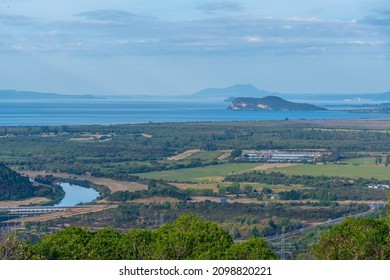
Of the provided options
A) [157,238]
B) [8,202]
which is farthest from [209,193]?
[157,238]

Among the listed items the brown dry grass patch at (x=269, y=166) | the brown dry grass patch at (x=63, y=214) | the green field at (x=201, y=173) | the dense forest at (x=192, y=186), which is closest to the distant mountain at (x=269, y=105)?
the dense forest at (x=192, y=186)

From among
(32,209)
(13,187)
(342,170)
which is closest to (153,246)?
(32,209)

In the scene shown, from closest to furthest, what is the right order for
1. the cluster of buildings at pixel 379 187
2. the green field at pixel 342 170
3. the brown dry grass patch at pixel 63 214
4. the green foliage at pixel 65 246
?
1. the green foliage at pixel 65 246
2. the brown dry grass patch at pixel 63 214
3. the cluster of buildings at pixel 379 187
4. the green field at pixel 342 170

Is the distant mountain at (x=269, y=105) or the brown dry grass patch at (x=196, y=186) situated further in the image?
the distant mountain at (x=269, y=105)

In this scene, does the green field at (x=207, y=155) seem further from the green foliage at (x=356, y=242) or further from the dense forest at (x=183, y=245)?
the dense forest at (x=183, y=245)

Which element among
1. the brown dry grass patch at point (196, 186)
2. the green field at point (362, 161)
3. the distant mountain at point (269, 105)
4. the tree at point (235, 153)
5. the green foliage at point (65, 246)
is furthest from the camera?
the distant mountain at point (269, 105)

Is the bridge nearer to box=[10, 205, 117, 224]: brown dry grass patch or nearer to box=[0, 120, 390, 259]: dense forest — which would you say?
box=[10, 205, 117, 224]: brown dry grass patch

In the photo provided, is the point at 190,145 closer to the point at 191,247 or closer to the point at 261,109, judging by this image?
the point at 191,247

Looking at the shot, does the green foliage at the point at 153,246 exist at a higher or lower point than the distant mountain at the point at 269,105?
higher
